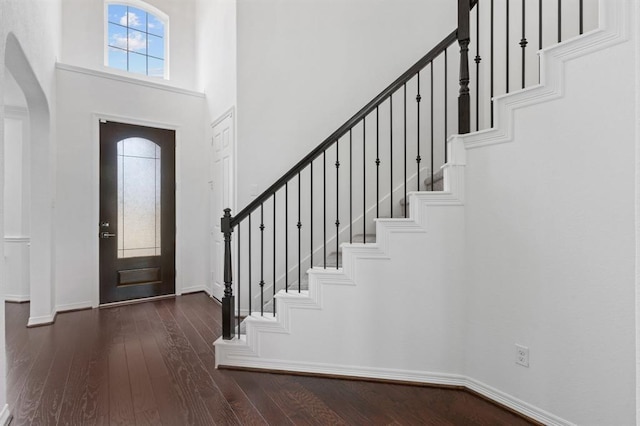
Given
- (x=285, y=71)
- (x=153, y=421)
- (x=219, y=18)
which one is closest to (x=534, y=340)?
(x=153, y=421)

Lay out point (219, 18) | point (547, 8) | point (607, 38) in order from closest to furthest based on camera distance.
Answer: point (607, 38) < point (547, 8) < point (219, 18)

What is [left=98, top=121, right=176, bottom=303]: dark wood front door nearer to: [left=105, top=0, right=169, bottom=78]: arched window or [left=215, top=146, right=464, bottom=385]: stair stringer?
[left=105, top=0, right=169, bottom=78]: arched window

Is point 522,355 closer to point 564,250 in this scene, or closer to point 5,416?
point 564,250

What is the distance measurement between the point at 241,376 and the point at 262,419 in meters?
0.58

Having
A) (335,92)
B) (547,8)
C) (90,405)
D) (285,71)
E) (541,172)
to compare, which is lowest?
A: (90,405)

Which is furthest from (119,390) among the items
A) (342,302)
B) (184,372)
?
(342,302)

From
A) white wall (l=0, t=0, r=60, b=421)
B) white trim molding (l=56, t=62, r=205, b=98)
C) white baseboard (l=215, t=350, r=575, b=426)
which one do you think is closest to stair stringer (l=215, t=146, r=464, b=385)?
white baseboard (l=215, t=350, r=575, b=426)

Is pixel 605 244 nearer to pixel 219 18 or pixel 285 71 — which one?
pixel 285 71

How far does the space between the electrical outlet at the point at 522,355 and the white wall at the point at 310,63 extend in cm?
269

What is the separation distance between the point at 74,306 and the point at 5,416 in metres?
2.52

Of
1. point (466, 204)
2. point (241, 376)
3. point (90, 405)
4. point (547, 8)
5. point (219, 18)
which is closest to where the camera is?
point (90, 405)

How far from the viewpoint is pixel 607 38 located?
168cm

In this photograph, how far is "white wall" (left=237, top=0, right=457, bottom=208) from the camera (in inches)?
151

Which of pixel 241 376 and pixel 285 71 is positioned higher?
pixel 285 71
